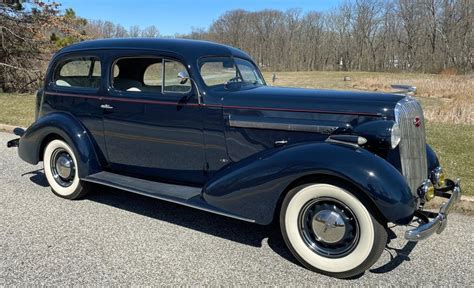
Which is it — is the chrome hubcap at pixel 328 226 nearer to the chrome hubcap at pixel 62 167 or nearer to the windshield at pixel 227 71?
the windshield at pixel 227 71

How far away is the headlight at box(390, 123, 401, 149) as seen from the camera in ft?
10.4

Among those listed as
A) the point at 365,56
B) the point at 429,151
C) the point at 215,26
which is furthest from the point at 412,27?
the point at 429,151

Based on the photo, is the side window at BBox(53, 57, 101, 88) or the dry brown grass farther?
the dry brown grass

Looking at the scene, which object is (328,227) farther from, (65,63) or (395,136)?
(65,63)

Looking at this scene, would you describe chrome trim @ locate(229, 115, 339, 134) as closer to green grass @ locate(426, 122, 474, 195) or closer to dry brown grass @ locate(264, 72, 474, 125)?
green grass @ locate(426, 122, 474, 195)

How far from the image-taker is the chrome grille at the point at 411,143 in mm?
3400

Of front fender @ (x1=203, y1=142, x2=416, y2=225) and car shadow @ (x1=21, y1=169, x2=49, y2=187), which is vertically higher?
front fender @ (x1=203, y1=142, x2=416, y2=225)

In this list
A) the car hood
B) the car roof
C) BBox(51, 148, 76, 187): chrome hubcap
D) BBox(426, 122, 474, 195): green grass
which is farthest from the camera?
BBox(426, 122, 474, 195): green grass

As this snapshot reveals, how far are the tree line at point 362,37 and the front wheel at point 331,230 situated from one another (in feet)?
167

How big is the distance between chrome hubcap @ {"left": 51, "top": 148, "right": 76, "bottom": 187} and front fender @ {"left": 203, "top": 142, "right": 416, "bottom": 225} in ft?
6.70

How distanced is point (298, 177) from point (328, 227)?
17.9 inches

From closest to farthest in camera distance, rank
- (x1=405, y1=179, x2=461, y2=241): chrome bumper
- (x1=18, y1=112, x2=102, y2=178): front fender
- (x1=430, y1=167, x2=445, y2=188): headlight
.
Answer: (x1=405, y1=179, x2=461, y2=241): chrome bumper
(x1=430, y1=167, x2=445, y2=188): headlight
(x1=18, y1=112, x2=102, y2=178): front fender

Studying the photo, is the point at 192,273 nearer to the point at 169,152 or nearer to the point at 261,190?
the point at 261,190

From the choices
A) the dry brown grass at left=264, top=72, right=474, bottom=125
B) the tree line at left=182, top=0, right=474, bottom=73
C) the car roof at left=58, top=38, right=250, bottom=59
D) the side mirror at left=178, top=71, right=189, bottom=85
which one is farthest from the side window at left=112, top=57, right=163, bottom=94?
the tree line at left=182, top=0, right=474, bottom=73
